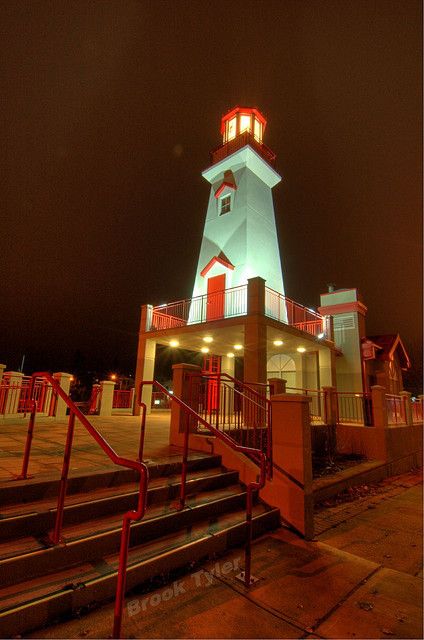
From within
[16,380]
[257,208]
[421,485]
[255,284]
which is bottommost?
[421,485]

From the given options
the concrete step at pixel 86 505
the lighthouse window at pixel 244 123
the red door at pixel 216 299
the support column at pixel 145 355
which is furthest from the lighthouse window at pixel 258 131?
the concrete step at pixel 86 505

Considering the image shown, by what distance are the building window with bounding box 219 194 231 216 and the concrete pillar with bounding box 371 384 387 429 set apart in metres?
11.5

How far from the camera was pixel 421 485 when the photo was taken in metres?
9.26

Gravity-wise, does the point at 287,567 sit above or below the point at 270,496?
below

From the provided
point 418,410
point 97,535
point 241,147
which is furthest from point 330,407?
point 241,147

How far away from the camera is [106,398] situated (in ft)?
47.6

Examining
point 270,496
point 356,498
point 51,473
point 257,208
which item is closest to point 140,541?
point 51,473

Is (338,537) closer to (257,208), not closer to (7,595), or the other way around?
(7,595)

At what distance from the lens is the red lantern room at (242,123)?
64.9ft

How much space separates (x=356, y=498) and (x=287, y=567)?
4.61 m

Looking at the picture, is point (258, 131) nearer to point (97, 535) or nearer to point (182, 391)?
point (182, 391)

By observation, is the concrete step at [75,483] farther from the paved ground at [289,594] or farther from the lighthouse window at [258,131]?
the lighthouse window at [258,131]

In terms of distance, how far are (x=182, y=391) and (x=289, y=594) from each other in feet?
13.5

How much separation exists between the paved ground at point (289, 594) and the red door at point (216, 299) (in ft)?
32.5
